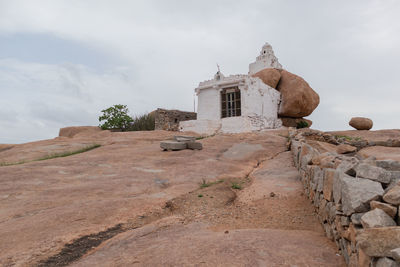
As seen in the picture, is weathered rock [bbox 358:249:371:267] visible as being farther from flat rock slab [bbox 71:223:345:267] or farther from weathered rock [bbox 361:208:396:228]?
flat rock slab [bbox 71:223:345:267]

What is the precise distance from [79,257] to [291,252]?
2.37 meters

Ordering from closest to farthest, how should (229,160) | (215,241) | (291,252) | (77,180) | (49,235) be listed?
(291,252), (215,241), (49,235), (77,180), (229,160)

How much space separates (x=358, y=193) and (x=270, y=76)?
71.5 ft

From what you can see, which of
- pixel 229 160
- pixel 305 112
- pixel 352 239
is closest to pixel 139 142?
pixel 229 160

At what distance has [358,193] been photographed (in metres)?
2.33

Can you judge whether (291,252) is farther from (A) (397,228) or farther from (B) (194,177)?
(B) (194,177)

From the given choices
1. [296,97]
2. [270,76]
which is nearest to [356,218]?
[296,97]

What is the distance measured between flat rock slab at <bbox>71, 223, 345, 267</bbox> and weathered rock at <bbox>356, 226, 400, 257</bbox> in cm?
80

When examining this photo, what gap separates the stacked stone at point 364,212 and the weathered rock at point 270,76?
20215mm

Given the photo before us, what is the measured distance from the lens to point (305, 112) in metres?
22.8

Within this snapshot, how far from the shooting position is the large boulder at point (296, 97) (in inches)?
856

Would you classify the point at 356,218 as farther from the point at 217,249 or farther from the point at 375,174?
the point at 217,249

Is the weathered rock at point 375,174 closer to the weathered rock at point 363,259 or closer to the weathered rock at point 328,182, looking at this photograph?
the weathered rock at point 328,182

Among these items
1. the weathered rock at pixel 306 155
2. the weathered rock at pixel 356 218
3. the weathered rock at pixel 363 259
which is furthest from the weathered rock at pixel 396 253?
the weathered rock at pixel 306 155
